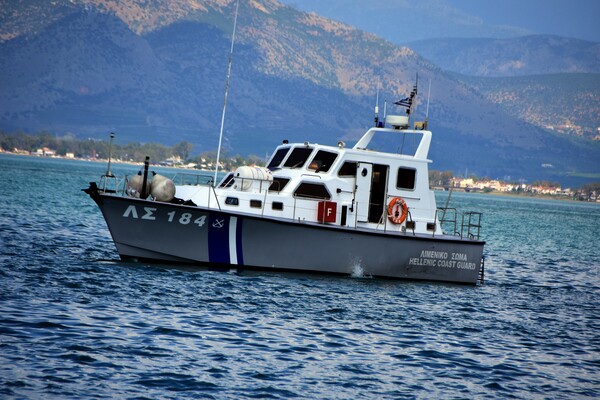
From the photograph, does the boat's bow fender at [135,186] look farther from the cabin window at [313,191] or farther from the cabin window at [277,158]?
the cabin window at [277,158]

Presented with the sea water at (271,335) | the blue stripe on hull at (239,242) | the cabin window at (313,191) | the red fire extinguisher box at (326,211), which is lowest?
the sea water at (271,335)

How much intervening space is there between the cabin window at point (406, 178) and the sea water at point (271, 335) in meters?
2.98

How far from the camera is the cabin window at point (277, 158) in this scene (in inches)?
1113

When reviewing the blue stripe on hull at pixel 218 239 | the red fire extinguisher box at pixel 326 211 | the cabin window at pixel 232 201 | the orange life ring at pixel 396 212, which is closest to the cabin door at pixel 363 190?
the orange life ring at pixel 396 212

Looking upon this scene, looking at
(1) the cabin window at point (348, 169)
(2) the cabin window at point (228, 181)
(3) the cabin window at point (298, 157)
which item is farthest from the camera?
(3) the cabin window at point (298, 157)

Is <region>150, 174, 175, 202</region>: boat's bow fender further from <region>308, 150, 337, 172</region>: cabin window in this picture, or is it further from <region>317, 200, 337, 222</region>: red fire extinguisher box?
<region>308, 150, 337, 172</region>: cabin window

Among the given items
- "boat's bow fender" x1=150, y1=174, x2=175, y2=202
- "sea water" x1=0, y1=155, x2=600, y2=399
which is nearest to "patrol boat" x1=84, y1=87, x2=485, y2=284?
"boat's bow fender" x1=150, y1=174, x2=175, y2=202

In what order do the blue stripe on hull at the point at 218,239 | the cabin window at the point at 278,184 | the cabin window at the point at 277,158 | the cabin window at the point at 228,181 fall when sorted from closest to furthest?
the blue stripe on hull at the point at 218,239 → the cabin window at the point at 278,184 → the cabin window at the point at 228,181 → the cabin window at the point at 277,158

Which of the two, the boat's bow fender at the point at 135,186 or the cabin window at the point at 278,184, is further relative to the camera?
the cabin window at the point at 278,184

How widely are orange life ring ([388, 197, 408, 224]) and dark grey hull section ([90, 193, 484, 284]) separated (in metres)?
0.79

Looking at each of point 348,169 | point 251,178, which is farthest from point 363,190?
point 251,178

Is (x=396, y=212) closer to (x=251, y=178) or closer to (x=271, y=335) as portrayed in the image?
(x=251, y=178)

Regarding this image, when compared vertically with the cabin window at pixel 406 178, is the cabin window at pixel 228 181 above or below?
below

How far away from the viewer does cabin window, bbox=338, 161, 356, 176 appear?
26969 millimetres
